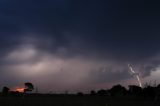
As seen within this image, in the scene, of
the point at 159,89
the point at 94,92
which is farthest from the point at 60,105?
the point at 94,92

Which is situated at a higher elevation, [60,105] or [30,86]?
[30,86]

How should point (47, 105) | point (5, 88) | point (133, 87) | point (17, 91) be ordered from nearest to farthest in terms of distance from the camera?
point (47, 105) < point (17, 91) < point (5, 88) < point (133, 87)

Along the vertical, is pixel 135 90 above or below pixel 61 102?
above

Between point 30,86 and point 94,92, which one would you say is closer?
point 30,86

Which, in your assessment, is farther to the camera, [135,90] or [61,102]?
[135,90]

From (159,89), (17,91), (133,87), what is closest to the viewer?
(159,89)

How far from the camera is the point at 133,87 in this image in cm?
14550

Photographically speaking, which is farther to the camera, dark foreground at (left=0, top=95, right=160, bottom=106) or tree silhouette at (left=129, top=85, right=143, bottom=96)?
tree silhouette at (left=129, top=85, right=143, bottom=96)

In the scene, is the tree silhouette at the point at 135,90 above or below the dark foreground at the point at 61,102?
above

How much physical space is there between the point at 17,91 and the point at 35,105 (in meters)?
69.0

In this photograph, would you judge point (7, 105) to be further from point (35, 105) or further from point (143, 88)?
point (143, 88)

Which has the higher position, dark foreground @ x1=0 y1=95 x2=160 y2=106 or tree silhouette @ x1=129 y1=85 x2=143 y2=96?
tree silhouette @ x1=129 y1=85 x2=143 y2=96

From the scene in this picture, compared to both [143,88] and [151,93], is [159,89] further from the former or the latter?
[143,88]

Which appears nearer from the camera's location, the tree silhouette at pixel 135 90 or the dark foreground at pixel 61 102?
the dark foreground at pixel 61 102
